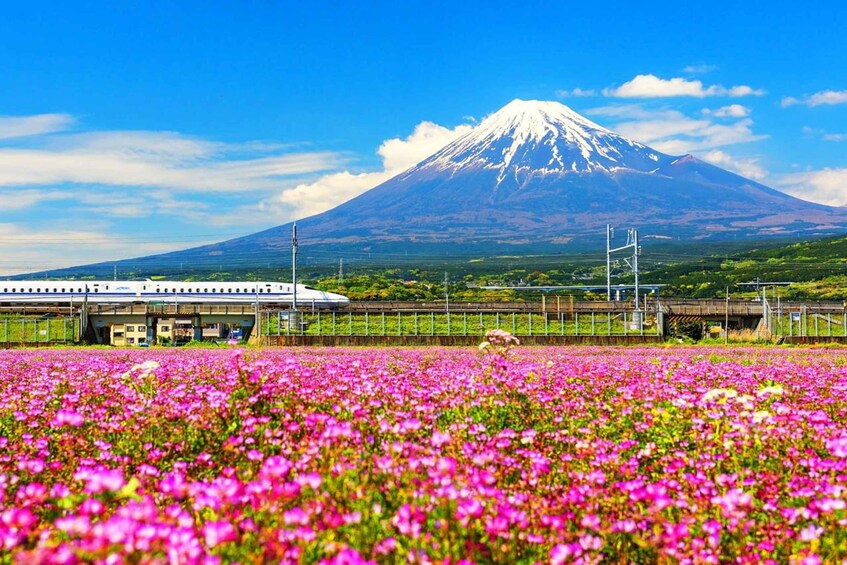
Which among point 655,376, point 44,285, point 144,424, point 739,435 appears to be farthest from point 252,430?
point 44,285

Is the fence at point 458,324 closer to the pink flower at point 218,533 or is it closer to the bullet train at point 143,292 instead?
A: the bullet train at point 143,292

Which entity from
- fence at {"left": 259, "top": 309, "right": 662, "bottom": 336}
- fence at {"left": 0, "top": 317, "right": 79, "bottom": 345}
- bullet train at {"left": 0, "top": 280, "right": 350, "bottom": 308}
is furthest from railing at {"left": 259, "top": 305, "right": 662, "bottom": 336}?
bullet train at {"left": 0, "top": 280, "right": 350, "bottom": 308}

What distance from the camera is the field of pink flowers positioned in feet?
12.7

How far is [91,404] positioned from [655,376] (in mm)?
7266

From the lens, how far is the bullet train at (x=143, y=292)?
8281 cm

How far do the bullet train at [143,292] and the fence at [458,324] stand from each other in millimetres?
25012

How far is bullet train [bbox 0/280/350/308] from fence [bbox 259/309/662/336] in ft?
82.1

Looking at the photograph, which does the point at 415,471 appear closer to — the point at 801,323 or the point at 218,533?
the point at 218,533

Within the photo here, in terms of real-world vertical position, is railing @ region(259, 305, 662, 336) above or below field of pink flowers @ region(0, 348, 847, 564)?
below

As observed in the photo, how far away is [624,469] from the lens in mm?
5711

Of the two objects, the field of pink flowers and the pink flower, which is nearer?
the pink flower

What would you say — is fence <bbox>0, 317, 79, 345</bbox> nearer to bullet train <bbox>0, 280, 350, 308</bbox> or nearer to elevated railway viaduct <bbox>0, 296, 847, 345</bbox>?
elevated railway viaduct <bbox>0, 296, 847, 345</bbox>

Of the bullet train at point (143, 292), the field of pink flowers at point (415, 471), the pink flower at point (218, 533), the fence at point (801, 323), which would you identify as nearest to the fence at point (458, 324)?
the fence at point (801, 323)

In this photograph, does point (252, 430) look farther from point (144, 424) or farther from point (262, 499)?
point (262, 499)
